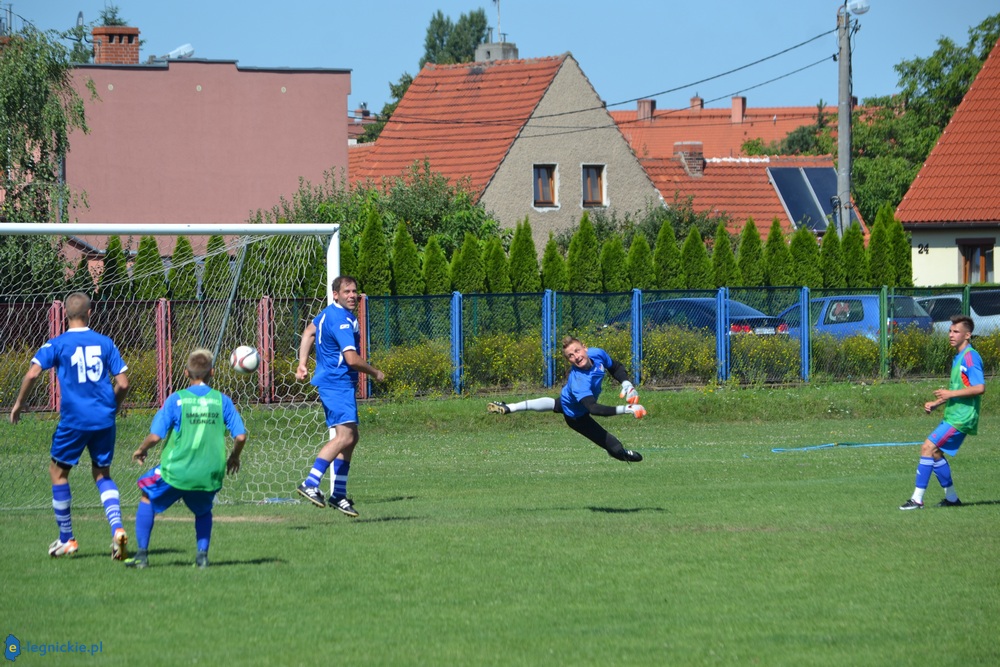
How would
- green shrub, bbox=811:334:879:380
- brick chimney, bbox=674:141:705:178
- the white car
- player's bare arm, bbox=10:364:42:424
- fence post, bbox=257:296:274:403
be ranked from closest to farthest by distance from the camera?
player's bare arm, bbox=10:364:42:424
fence post, bbox=257:296:274:403
green shrub, bbox=811:334:879:380
the white car
brick chimney, bbox=674:141:705:178

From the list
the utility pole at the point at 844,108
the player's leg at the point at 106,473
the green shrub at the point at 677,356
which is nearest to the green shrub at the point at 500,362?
the green shrub at the point at 677,356

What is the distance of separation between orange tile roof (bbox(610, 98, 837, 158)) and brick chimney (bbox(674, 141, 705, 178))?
186 feet

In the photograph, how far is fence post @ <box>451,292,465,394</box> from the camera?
2453cm

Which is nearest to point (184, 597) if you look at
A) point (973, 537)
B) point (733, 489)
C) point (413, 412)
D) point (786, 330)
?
point (973, 537)

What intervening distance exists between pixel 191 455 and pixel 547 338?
16.7 meters

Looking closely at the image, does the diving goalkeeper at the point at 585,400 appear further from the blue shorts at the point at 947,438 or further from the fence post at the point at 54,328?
the fence post at the point at 54,328

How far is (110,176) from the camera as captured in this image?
37688 mm

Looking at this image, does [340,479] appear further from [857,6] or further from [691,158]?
[691,158]

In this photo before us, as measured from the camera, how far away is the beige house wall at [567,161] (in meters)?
39.5

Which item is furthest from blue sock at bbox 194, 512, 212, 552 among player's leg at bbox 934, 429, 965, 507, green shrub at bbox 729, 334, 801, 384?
green shrub at bbox 729, 334, 801, 384

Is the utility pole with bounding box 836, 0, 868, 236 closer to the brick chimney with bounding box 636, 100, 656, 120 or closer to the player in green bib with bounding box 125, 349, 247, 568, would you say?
the player in green bib with bounding box 125, 349, 247, 568

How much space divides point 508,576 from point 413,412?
13.5m

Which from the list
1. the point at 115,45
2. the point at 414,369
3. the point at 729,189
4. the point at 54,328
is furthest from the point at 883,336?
the point at 115,45

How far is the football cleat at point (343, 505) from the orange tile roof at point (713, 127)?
93936 mm
